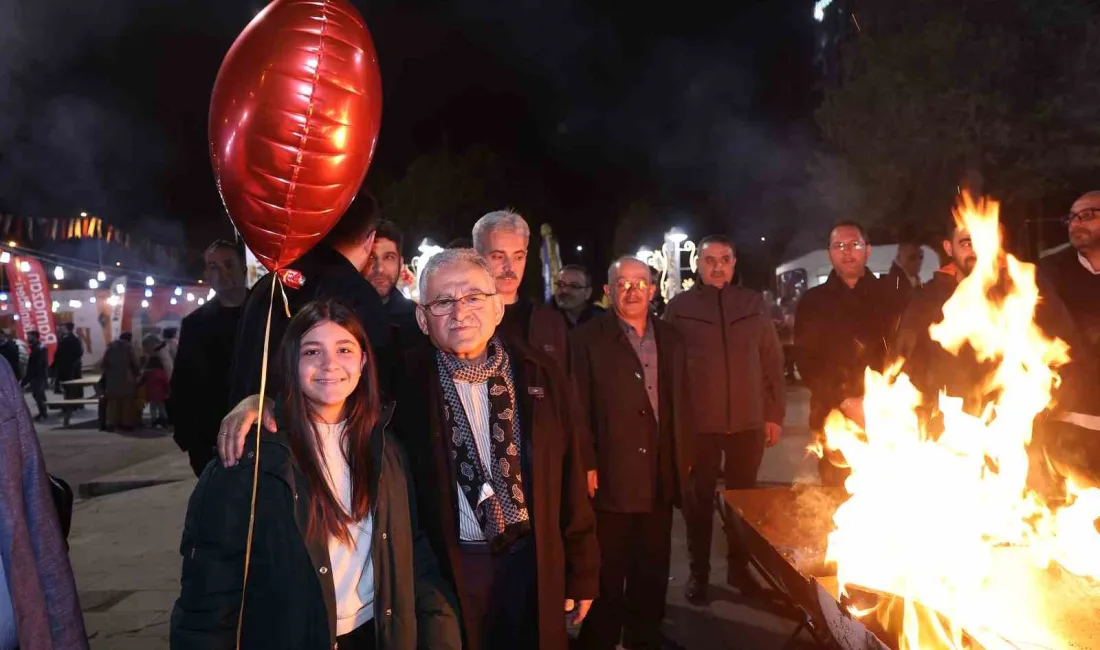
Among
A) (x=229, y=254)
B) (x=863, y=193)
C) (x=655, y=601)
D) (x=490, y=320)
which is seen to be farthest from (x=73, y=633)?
(x=863, y=193)

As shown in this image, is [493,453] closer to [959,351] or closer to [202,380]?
[202,380]

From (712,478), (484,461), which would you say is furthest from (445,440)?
→ (712,478)

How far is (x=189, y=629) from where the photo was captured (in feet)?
6.40

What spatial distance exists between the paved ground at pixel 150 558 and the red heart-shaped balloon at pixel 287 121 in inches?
125

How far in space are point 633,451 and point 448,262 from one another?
1.80 m

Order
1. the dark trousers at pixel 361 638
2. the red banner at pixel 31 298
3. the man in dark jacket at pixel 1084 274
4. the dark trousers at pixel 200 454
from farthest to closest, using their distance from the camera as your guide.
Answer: the red banner at pixel 31 298, the man in dark jacket at pixel 1084 274, the dark trousers at pixel 200 454, the dark trousers at pixel 361 638

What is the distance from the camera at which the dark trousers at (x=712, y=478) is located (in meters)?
4.61

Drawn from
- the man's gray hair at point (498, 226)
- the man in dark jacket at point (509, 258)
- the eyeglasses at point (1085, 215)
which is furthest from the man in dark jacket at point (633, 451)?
the eyeglasses at point (1085, 215)

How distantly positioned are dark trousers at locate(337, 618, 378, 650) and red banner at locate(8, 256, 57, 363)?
62.1 ft

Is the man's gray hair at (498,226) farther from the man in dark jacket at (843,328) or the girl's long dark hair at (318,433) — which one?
the man in dark jacket at (843,328)

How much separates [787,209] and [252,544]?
1110 inches

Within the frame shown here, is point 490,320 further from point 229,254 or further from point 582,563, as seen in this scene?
point 229,254

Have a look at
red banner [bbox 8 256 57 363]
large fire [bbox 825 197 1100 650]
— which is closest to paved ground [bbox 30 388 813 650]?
large fire [bbox 825 197 1100 650]

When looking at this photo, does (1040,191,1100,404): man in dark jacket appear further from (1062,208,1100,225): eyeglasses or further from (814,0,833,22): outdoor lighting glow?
(814,0,833,22): outdoor lighting glow
